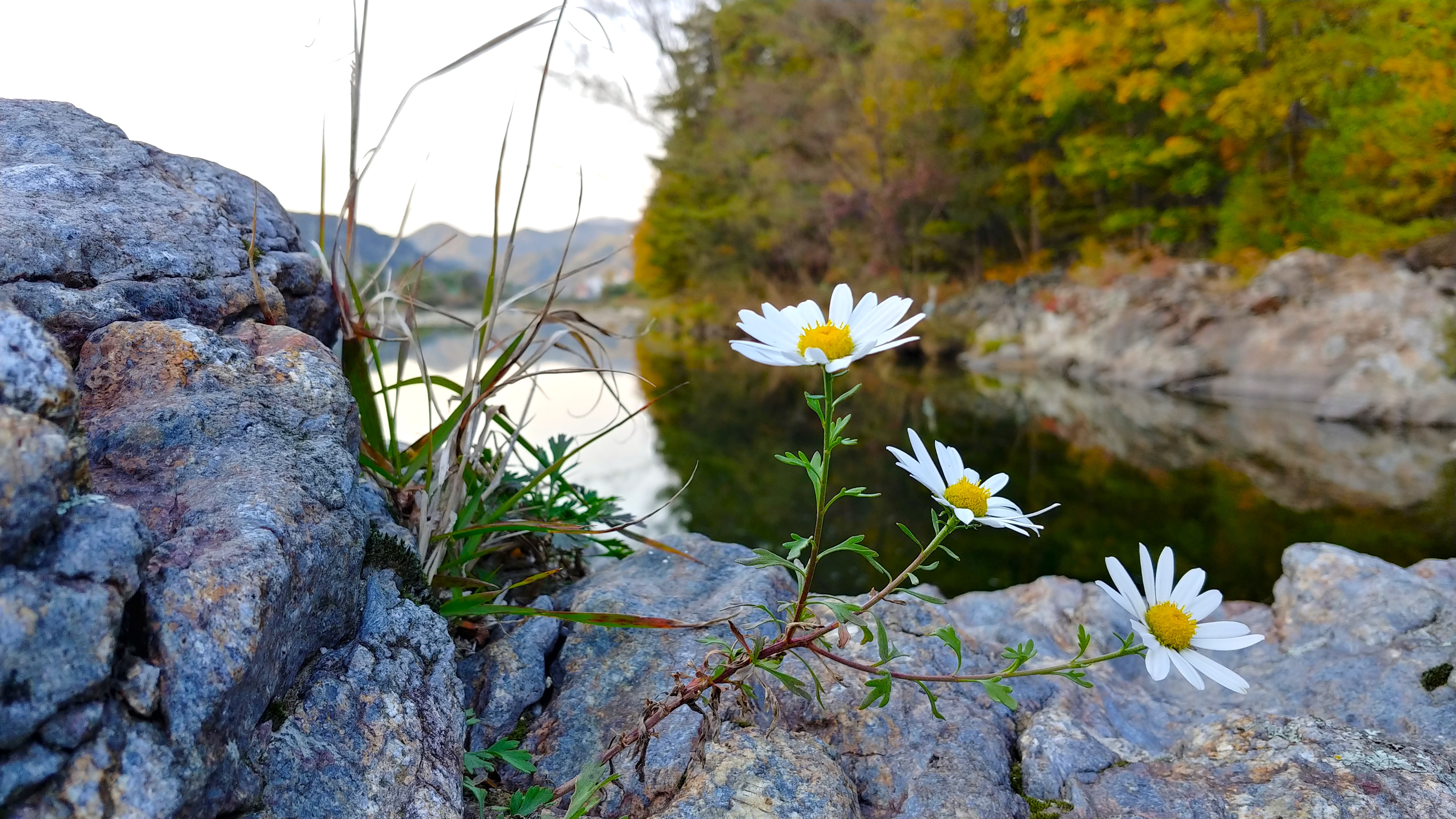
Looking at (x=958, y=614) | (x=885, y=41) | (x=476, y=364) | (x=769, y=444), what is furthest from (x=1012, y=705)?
(x=885, y=41)

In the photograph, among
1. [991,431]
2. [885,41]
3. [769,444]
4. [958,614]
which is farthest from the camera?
[885,41]

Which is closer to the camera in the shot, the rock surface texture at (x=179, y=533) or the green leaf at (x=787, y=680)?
the rock surface texture at (x=179, y=533)

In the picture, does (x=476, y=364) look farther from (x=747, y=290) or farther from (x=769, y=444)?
(x=747, y=290)

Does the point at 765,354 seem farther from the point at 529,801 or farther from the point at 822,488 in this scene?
the point at 529,801

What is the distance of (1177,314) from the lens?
1130 cm

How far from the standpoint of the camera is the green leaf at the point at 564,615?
1.41 m

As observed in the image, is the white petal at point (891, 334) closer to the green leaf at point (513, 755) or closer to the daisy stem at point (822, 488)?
the daisy stem at point (822, 488)

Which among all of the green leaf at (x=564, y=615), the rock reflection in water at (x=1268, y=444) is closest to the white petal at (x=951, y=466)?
the green leaf at (x=564, y=615)

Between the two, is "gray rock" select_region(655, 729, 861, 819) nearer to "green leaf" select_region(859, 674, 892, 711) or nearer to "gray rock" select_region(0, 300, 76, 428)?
"green leaf" select_region(859, 674, 892, 711)

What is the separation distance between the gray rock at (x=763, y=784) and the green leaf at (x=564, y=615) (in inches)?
10.6

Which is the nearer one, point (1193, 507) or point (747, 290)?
point (1193, 507)

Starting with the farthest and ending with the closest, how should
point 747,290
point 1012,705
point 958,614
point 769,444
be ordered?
point 747,290 < point 769,444 < point 958,614 < point 1012,705

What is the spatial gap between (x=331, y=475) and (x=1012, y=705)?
102 centimetres

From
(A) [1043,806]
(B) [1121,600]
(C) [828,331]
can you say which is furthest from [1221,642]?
(C) [828,331]
